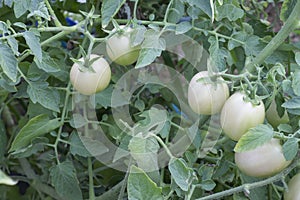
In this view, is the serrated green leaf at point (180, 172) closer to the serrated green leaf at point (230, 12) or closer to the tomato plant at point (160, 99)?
the tomato plant at point (160, 99)

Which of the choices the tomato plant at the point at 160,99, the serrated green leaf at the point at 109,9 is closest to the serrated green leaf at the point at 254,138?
the tomato plant at the point at 160,99

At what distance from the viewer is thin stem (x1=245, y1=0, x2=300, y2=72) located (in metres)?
0.61

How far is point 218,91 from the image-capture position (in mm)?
618

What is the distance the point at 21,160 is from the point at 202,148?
0.35m

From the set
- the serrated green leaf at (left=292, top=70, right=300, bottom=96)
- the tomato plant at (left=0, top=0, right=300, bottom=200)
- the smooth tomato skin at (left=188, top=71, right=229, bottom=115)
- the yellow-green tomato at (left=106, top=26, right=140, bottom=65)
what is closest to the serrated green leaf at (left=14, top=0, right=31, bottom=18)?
the tomato plant at (left=0, top=0, right=300, bottom=200)

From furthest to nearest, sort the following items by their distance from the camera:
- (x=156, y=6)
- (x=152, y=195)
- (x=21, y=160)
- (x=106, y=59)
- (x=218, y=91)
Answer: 1. (x=156, y=6)
2. (x=21, y=160)
3. (x=106, y=59)
4. (x=218, y=91)
5. (x=152, y=195)

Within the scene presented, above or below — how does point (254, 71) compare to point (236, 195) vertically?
above

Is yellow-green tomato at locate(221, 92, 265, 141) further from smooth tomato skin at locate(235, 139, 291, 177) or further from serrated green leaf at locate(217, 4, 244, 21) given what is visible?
serrated green leaf at locate(217, 4, 244, 21)

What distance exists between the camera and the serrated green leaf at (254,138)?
1.80 feet

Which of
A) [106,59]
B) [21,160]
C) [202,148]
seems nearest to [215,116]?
[202,148]

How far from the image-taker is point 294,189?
0.60m

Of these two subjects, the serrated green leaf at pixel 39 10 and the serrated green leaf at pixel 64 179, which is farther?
the serrated green leaf at pixel 64 179

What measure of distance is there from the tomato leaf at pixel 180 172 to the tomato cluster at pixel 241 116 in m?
0.07

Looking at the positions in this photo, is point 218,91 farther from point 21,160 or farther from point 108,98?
point 21,160
